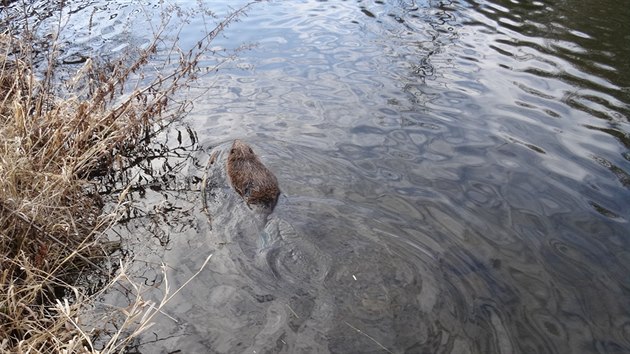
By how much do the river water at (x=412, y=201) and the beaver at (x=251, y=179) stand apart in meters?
0.16

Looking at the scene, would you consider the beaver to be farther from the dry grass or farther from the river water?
the dry grass

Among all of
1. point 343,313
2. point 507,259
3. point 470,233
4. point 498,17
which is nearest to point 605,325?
point 507,259

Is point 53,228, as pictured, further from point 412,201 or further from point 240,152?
point 412,201

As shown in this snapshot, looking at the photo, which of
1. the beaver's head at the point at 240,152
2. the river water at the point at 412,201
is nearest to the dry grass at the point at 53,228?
the river water at the point at 412,201

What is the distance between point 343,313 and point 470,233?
59.3 inches

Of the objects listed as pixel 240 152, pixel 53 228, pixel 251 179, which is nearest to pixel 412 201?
pixel 251 179

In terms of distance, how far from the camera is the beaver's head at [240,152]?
5.66m

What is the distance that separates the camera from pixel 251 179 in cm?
531

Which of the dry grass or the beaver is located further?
the beaver

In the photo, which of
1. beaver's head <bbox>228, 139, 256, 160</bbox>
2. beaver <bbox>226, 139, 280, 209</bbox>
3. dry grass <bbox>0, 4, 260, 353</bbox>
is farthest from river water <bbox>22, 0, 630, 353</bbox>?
dry grass <bbox>0, 4, 260, 353</bbox>

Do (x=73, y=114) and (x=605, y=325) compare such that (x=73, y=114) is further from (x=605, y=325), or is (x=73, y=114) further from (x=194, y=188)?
(x=605, y=325)

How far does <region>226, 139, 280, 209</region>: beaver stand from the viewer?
5.13 m

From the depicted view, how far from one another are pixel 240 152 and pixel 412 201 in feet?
5.91

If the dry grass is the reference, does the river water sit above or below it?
below
